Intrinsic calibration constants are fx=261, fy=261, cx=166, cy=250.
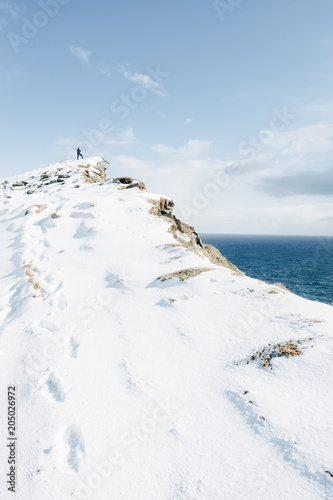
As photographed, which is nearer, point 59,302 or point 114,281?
point 59,302

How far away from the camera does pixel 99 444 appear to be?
6.39 meters

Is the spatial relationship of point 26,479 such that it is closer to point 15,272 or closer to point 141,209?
point 15,272

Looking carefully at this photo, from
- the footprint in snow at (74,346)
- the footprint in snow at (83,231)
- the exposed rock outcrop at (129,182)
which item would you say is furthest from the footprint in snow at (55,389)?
the exposed rock outcrop at (129,182)

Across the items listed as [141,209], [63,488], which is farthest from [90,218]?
[63,488]

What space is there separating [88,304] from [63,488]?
8.24 meters

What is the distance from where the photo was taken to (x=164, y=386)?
7836 mm

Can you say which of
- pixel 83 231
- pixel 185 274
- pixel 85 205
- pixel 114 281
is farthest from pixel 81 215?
pixel 185 274

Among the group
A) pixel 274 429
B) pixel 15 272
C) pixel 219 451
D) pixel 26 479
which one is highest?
pixel 15 272
